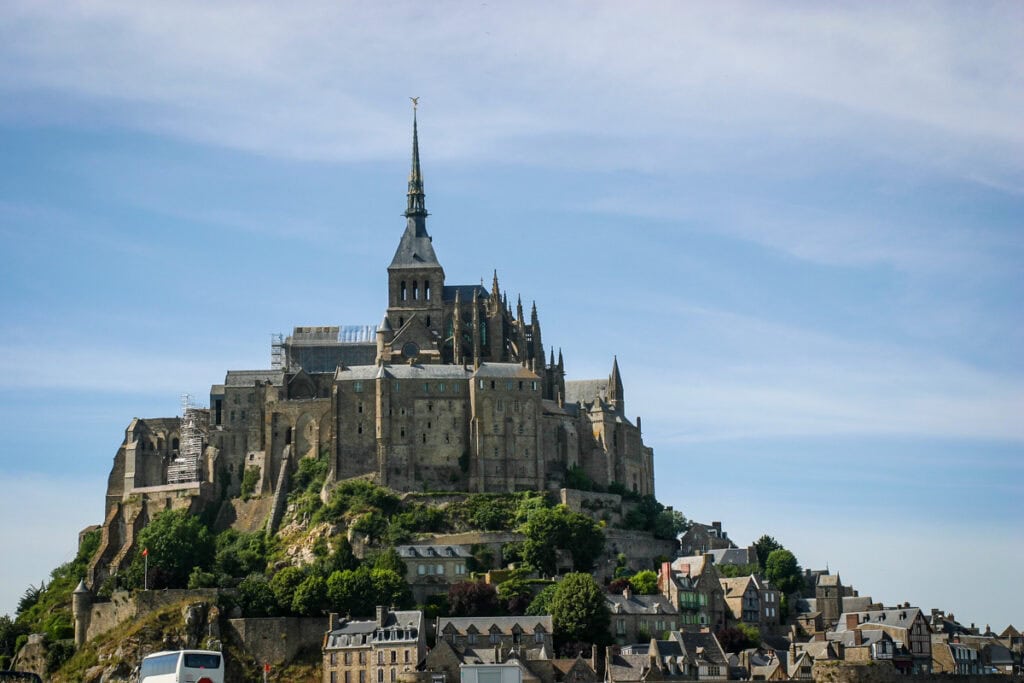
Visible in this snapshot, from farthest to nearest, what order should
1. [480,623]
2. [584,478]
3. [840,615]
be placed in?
[584,478] → [840,615] → [480,623]

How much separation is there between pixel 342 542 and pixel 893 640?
32.8 meters

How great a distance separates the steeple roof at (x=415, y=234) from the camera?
119500 mm

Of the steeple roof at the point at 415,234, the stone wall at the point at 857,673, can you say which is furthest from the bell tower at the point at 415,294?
the stone wall at the point at 857,673

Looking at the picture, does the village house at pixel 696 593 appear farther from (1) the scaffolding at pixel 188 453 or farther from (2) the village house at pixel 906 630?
(1) the scaffolding at pixel 188 453

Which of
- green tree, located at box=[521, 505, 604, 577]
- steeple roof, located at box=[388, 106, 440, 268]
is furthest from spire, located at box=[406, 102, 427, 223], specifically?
green tree, located at box=[521, 505, 604, 577]

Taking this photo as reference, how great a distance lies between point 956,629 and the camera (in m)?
105

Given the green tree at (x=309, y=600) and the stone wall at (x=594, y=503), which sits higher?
the stone wall at (x=594, y=503)

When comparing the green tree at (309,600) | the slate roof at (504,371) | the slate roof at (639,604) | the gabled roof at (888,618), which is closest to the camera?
the green tree at (309,600)

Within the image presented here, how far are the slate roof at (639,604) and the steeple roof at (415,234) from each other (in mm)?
32834

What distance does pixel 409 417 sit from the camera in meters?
108

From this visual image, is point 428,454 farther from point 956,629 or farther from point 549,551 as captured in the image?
point 956,629

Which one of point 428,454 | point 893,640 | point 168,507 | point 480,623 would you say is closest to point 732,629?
point 893,640

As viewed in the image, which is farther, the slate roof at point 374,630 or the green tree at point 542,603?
the green tree at point 542,603

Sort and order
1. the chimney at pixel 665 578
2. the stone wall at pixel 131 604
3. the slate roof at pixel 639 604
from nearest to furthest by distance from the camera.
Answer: the stone wall at pixel 131 604
the slate roof at pixel 639 604
the chimney at pixel 665 578
